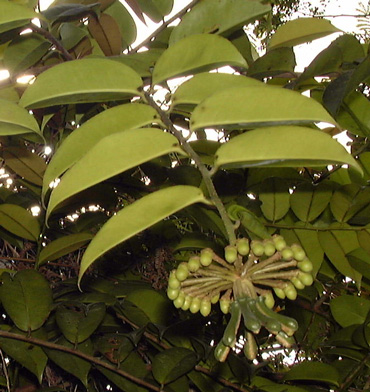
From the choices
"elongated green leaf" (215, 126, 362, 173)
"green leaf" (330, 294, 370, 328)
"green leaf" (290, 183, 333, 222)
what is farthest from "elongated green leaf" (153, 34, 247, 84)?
"green leaf" (330, 294, 370, 328)

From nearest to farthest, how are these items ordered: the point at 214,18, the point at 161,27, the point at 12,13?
the point at 12,13 < the point at 214,18 < the point at 161,27

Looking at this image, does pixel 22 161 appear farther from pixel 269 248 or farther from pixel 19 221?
pixel 269 248

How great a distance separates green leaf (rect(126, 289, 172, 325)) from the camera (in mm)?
758

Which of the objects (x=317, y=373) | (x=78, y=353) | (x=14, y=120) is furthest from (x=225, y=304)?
(x=317, y=373)

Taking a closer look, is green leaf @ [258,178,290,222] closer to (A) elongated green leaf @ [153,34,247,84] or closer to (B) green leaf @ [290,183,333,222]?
(B) green leaf @ [290,183,333,222]

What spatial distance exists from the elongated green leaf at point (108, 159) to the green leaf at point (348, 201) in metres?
0.39

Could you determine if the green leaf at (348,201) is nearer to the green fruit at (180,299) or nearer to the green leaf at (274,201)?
the green leaf at (274,201)

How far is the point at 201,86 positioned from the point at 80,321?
13.9 inches

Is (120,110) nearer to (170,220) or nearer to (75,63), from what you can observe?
(75,63)

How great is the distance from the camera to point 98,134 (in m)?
0.45

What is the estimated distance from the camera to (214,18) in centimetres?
60

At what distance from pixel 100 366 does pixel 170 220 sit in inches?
11.4

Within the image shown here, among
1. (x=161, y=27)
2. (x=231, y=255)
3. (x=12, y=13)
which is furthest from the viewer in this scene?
(x=161, y=27)

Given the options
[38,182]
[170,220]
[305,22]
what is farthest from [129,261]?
[305,22]
